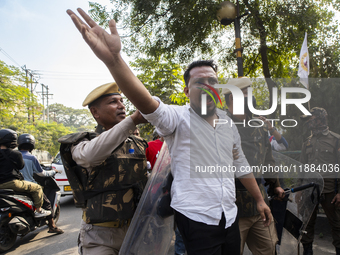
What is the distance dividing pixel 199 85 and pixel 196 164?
0.50 metres

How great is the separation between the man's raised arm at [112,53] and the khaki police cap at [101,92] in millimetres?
815

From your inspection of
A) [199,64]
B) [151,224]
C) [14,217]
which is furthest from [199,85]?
[14,217]

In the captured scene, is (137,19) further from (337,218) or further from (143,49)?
(337,218)

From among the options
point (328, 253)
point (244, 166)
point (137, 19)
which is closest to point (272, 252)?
point (244, 166)

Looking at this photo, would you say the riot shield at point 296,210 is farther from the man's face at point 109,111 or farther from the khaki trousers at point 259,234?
the man's face at point 109,111

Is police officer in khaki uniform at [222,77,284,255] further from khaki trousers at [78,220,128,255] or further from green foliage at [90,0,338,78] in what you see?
green foliage at [90,0,338,78]

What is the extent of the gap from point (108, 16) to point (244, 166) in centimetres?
682

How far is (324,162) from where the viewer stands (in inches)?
139

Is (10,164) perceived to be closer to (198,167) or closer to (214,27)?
(198,167)

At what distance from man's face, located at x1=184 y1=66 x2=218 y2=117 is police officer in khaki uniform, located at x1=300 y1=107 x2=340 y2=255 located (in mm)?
2340

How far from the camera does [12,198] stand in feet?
12.9

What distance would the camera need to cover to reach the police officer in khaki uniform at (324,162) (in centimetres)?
321

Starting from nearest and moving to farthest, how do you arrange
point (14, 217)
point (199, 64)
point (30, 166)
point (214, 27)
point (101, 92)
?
point (199, 64) < point (101, 92) < point (14, 217) < point (30, 166) < point (214, 27)

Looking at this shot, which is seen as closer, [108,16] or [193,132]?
[193,132]
